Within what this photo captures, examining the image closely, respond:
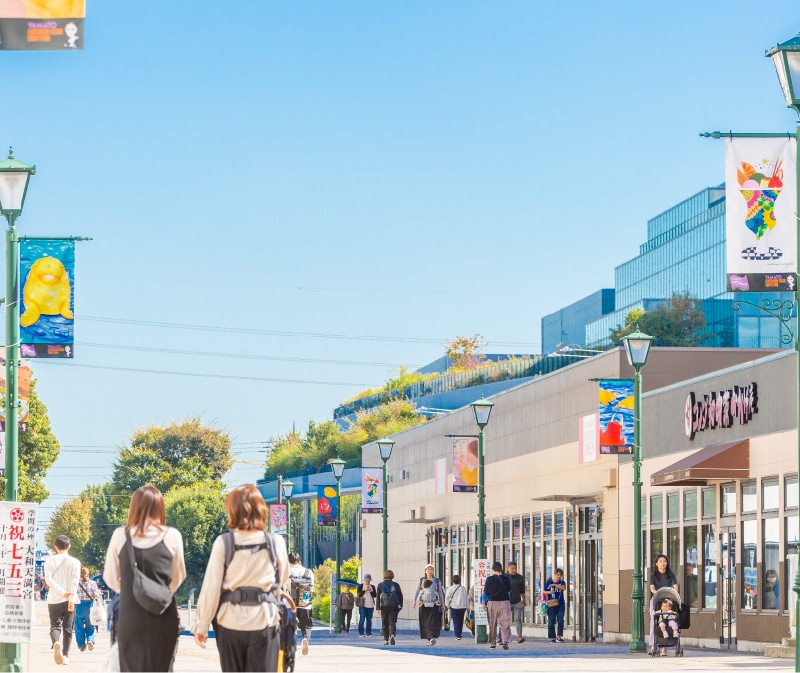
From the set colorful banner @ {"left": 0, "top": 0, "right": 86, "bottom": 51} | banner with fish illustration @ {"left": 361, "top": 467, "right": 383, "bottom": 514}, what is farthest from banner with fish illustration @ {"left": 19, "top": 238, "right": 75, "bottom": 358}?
banner with fish illustration @ {"left": 361, "top": 467, "right": 383, "bottom": 514}

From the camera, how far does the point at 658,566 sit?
27.4 meters

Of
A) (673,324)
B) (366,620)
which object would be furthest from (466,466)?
(673,324)

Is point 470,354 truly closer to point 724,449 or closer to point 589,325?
point 589,325

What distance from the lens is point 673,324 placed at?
319ft

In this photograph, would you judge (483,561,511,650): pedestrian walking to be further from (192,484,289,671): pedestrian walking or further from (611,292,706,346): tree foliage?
(611,292,706,346): tree foliage

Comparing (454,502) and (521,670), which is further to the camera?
(454,502)

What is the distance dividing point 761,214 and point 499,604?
51.1 feet

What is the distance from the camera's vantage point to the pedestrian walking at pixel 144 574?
10688 mm

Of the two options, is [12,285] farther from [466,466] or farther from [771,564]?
[466,466]

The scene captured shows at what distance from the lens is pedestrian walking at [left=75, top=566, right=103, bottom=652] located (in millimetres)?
26250

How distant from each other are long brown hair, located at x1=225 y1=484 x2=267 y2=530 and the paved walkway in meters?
9.69

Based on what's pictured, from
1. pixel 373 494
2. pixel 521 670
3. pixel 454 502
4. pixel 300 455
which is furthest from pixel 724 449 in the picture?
pixel 300 455

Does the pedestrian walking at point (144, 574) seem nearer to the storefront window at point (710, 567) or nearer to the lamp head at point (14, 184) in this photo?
the lamp head at point (14, 184)

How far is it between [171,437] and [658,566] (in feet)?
349
